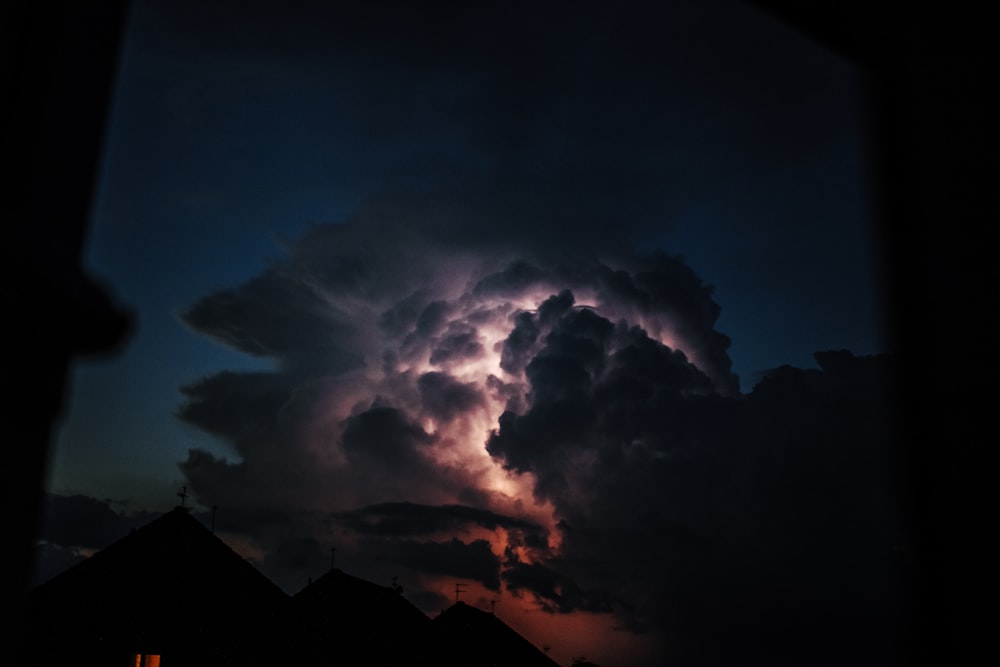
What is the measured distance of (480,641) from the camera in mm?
34781

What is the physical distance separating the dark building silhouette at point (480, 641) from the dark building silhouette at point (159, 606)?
12.6 meters

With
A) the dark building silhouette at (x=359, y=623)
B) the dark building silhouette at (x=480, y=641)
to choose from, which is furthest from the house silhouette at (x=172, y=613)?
the dark building silhouette at (x=480, y=641)

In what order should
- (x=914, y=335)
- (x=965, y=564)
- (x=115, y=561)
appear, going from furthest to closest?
(x=115, y=561), (x=914, y=335), (x=965, y=564)

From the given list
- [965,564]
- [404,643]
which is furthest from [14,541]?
[404,643]

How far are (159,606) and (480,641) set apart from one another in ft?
63.6

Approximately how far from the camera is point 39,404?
0.66 m

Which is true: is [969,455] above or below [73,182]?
below

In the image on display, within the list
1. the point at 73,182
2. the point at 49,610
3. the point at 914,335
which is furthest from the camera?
the point at 49,610

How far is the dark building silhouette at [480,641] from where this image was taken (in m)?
32.6

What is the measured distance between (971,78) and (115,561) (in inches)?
874

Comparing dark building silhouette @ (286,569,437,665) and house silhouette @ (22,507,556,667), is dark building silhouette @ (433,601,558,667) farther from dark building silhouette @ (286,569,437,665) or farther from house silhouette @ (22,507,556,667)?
house silhouette @ (22,507,556,667)

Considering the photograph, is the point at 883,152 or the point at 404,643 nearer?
the point at 883,152

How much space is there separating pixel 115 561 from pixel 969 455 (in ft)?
72.5

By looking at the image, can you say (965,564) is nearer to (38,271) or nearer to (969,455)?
(969,455)
